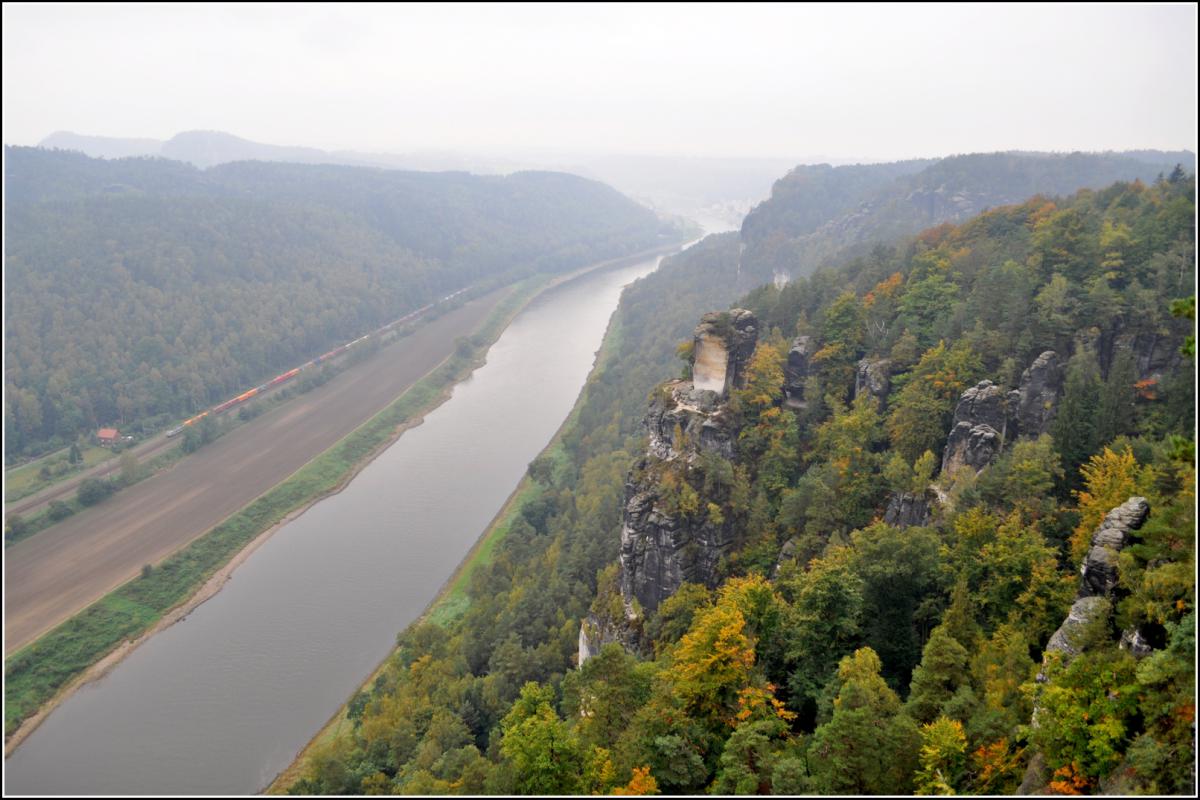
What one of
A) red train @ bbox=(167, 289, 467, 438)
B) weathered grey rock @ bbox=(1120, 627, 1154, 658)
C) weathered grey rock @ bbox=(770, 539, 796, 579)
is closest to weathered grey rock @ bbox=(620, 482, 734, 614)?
weathered grey rock @ bbox=(770, 539, 796, 579)

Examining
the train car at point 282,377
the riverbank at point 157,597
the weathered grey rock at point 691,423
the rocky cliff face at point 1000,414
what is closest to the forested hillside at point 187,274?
the train car at point 282,377

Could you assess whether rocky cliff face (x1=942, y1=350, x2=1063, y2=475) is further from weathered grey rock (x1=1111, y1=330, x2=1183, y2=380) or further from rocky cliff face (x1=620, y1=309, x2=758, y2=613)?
rocky cliff face (x1=620, y1=309, x2=758, y2=613)

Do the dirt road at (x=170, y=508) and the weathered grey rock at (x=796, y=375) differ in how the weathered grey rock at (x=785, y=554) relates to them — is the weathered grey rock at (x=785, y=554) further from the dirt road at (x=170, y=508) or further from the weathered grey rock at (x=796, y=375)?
the dirt road at (x=170, y=508)

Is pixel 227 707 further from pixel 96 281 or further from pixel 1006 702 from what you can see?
pixel 96 281

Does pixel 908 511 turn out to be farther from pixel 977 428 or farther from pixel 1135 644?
pixel 1135 644

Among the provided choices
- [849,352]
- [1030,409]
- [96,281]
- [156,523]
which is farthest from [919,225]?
[96,281]

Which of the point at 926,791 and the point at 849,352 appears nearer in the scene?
the point at 926,791
